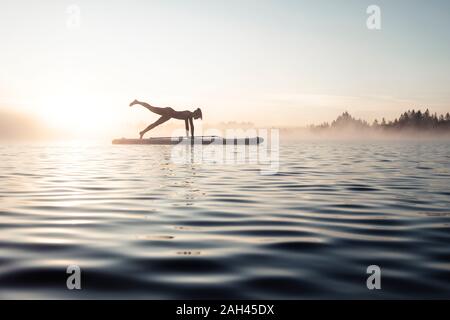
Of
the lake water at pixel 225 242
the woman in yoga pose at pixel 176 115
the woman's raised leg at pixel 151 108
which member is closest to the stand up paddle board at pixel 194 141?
the woman in yoga pose at pixel 176 115

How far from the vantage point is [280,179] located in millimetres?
21234

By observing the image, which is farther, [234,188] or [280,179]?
[280,179]

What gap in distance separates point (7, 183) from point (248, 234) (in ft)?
43.8

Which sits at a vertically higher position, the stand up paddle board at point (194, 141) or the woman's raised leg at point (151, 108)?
the woman's raised leg at point (151, 108)

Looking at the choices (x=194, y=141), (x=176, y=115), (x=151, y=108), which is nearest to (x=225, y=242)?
(x=151, y=108)

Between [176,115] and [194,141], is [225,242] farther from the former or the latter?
[194,141]

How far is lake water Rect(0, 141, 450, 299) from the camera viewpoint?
6.09 metres

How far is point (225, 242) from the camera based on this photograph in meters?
8.71

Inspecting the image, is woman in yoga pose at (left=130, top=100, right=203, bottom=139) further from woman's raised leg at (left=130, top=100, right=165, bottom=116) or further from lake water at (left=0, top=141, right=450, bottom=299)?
lake water at (left=0, top=141, right=450, bottom=299)

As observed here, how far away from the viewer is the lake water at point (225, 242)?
6.09 metres

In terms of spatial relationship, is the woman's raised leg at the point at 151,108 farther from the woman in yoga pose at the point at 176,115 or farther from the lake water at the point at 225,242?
the lake water at the point at 225,242
